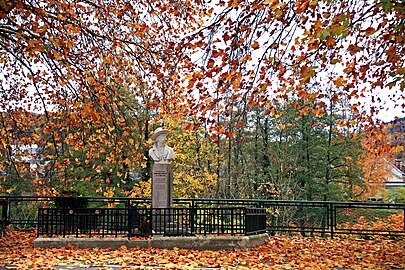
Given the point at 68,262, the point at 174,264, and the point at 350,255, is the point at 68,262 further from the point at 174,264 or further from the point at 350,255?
the point at 350,255

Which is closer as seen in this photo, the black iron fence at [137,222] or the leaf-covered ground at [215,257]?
the leaf-covered ground at [215,257]

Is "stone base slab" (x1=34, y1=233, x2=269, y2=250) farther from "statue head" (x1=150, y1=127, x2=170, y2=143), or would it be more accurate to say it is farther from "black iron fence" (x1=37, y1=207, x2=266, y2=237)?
"statue head" (x1=150, y1=127, x2=170, y2=143)

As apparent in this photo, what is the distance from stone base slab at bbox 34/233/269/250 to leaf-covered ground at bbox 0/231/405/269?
0.30m

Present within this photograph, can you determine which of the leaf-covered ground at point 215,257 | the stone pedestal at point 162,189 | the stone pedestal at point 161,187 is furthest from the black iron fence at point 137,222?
the leaf-covered ground at point 215,257

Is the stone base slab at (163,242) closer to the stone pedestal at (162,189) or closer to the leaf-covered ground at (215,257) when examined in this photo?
the leaf-covered ground at (215,257)

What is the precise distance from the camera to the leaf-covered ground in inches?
374

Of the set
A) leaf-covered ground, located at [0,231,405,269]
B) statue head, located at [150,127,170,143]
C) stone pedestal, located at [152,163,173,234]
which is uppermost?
statue head, located at [150,127,170,143]

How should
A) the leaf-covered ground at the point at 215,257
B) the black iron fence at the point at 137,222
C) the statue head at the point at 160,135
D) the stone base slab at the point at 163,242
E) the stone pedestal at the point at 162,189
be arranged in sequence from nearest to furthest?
the leaf-covered ground at the point at 215,257, the stone base slab at the point at 163,242, the black iron fence at the point at 137,222, the stone pedestal at the point at 162,189, the statue head at the point at 160,135

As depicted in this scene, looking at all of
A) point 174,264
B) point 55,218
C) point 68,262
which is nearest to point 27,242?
point 55,218

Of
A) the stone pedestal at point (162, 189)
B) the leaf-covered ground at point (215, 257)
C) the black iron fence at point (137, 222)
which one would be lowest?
the leaf-covered ground at point (215, 257)

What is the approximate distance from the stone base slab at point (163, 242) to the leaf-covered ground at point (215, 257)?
0.30 metres

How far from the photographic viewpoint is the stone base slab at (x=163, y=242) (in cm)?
1210

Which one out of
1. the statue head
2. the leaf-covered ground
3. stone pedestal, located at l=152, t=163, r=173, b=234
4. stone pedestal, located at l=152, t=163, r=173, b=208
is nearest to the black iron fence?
stone pedestal, located at l=152, t=163, r=173, b=234

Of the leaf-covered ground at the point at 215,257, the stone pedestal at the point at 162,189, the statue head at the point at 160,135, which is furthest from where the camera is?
the statue head at the point at 160,135
